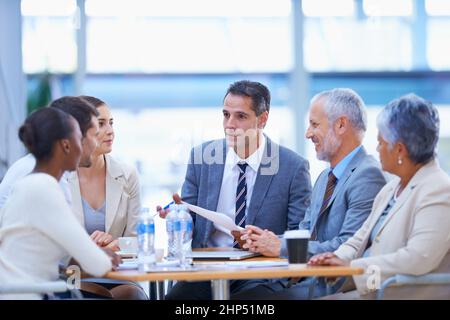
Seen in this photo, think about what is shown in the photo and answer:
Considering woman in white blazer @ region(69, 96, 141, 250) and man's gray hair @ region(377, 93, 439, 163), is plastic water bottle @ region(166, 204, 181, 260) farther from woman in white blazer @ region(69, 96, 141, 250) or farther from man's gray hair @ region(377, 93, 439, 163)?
man's gray hair @ region(377, 93, 439, 163)

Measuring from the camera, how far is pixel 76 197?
4066 millimetres

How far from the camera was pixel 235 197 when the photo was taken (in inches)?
168

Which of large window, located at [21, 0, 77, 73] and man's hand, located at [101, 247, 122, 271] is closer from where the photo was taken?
man's hand, located at [101, 247, 122, 271]

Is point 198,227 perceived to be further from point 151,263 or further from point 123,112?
point 123,112

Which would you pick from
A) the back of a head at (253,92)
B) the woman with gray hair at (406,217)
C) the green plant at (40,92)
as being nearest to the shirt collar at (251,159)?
the back of a head at (253,92)

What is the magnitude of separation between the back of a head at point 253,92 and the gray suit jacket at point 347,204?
23.4 inches

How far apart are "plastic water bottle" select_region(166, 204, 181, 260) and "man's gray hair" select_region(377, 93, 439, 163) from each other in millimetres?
921

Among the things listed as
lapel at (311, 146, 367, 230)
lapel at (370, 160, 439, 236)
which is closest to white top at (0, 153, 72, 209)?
lapel at (311, 146, 367, 230)

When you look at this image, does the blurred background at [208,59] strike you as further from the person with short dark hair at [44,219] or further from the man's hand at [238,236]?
the person with short dark hair at [44,219]

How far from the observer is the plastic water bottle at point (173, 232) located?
3543 mm

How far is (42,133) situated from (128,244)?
93 cm

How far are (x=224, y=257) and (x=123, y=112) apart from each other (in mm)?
4767

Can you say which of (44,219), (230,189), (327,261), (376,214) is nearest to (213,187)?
(230,189)

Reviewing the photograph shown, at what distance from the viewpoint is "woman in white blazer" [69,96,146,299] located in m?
4.07
